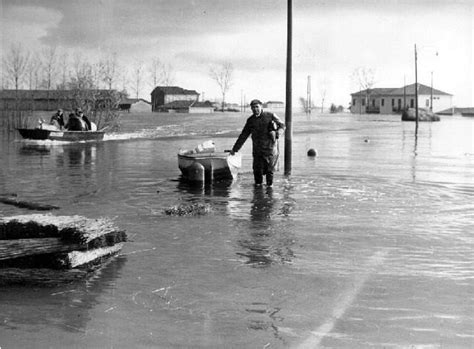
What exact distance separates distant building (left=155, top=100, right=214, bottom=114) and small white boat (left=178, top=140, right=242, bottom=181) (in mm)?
137508

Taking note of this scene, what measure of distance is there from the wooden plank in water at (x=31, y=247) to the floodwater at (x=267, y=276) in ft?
1.27

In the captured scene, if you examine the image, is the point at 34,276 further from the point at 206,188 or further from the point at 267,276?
the point at 206,188

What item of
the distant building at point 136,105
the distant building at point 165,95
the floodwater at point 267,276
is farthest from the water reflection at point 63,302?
the distant building at point 165,95

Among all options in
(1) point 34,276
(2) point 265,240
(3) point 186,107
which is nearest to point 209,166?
(2) point 265,240

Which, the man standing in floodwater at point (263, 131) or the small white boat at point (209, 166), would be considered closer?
the man standing in floodwater at point (263, 131)

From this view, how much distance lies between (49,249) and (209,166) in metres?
9.78

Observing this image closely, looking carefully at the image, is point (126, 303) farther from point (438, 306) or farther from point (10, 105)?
point (10, 105)

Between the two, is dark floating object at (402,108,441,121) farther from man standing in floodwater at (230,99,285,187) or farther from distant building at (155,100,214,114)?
man standing in floodwater at (230,99,285,187)

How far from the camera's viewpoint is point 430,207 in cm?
1188

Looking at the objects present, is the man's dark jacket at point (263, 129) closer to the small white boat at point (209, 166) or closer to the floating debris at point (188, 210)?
the small white boat at point (209, 166)

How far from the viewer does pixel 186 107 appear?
154 m

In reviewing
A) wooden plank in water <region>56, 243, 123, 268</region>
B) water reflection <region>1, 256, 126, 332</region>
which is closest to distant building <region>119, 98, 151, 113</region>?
wooden plank in water <region>56, 243, 123, 268</region>

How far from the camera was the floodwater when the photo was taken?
4.86 metres

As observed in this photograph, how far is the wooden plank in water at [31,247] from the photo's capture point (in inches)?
247
